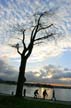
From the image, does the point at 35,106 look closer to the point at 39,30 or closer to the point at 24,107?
the point at 24,107

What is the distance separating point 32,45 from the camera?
43688mm

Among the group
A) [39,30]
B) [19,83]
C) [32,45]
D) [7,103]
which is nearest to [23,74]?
[19,83]

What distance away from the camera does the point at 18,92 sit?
4222 centimetres

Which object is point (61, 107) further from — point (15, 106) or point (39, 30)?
point (39, 30)

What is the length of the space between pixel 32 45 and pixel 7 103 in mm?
12694

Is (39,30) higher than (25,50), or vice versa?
(39,30)

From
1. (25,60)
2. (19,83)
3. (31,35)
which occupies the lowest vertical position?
(19,83)

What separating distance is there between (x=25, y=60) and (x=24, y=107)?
12.0 meters

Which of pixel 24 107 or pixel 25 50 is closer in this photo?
pixel 24 107

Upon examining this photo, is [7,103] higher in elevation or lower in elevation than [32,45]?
lower

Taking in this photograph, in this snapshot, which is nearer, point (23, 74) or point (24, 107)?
point (24, 107)

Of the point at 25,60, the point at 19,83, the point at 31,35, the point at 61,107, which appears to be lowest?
the point at 61,107

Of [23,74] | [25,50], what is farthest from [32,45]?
[23,74]

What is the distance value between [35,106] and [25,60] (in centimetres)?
1104
